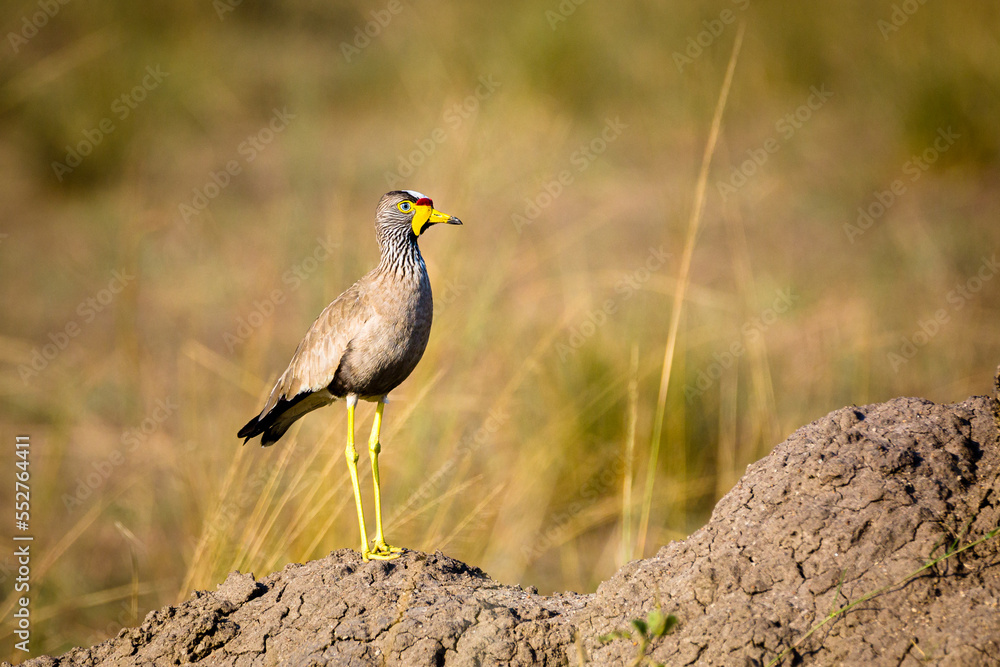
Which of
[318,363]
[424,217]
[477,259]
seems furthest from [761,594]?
[477,259]

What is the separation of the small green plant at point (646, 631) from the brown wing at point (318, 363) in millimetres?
1837

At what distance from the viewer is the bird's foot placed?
12.5 feet

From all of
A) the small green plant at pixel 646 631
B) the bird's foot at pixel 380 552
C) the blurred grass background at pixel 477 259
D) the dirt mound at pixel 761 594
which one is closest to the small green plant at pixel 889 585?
the dirt mound at pixel 761 594

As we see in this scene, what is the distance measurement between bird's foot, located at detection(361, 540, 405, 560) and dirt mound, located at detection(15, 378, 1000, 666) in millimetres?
Answer: 310

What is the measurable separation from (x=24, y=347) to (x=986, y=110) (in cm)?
994

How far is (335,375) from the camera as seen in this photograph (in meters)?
4.12

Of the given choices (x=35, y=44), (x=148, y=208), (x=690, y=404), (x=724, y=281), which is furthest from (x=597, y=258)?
(x=35, y=44)

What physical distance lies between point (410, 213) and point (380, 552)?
5.25ft

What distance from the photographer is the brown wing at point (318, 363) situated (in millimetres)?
4105

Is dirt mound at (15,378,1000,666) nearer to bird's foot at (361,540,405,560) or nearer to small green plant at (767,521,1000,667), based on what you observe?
small green plant at (767,521,1000,667)

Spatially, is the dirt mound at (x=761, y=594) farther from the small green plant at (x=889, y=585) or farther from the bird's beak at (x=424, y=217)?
the bird's beak at (x=424, y=217)

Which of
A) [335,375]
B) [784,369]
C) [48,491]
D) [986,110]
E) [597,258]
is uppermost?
[986,110]

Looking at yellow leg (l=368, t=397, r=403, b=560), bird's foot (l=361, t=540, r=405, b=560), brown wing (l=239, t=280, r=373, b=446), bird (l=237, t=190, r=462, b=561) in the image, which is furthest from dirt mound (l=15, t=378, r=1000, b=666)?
brown wing (l=239, t=280, r=373, b=446)

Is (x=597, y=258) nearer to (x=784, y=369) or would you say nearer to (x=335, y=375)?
(x=784, y=369)
